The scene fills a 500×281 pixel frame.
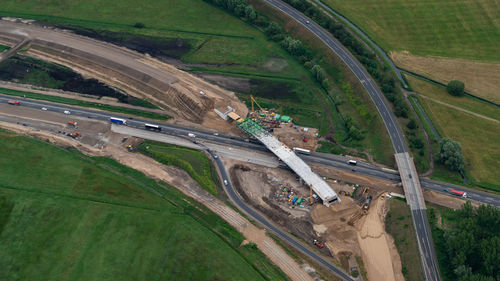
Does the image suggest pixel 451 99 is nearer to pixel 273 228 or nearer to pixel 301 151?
pixel 301 151

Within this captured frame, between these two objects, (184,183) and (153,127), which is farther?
(153,127)

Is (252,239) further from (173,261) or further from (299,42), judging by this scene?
(299,42)

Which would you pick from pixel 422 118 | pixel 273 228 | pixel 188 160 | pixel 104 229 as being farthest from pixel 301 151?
pixel 104 229

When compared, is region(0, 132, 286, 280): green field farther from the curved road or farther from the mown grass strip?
the mown grass strip

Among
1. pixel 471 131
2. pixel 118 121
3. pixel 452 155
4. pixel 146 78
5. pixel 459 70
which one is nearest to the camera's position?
pixel 452 155

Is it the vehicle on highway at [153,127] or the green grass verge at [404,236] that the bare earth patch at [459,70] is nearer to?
the green grass verge at [404,236]

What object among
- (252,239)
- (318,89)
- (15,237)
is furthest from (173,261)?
(318,89)

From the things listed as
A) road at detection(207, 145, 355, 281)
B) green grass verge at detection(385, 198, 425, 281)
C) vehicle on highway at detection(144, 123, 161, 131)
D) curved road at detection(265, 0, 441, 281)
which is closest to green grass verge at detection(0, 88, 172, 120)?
vehicle on highway at detection(144, 123, 161, 131)
